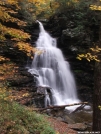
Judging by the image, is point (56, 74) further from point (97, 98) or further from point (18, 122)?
point (18, 122)

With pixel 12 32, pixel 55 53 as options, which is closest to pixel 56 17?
pixel 55 53

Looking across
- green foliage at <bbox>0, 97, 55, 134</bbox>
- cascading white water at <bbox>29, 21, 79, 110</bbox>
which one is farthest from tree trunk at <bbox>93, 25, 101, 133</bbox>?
cascading white water at <bbox>29, 21, 79, 110</bbox>

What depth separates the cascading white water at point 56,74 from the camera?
13.6 meters

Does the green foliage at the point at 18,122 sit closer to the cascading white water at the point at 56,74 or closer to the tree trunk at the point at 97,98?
the tree trunk at the point at 97,98

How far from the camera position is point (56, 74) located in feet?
48.5

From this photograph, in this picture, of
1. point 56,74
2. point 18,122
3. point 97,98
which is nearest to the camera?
point 18,122

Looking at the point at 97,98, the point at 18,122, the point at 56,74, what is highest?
the point at 97,98

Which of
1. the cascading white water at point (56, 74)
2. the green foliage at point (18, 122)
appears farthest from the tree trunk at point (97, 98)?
the cascading white water at point (56, 74)

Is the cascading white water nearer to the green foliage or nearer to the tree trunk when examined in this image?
the green foliage

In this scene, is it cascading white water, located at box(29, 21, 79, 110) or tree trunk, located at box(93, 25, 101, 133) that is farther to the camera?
cascading white water, located at box(29, 21, 79, 110)

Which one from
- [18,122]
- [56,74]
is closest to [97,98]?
[18,122]

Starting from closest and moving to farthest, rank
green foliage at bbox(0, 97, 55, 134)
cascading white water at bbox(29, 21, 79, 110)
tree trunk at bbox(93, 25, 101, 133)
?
green foliage at bbox(0, 97, 55, 134) < tree trunk at bbox(93, 25, 101, 133) < cascading white water at bbox(29, 21, 79, 110)

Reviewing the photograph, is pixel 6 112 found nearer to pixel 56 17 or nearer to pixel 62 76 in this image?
pixel 62 76

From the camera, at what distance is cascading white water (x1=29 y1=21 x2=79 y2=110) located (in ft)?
44.8
